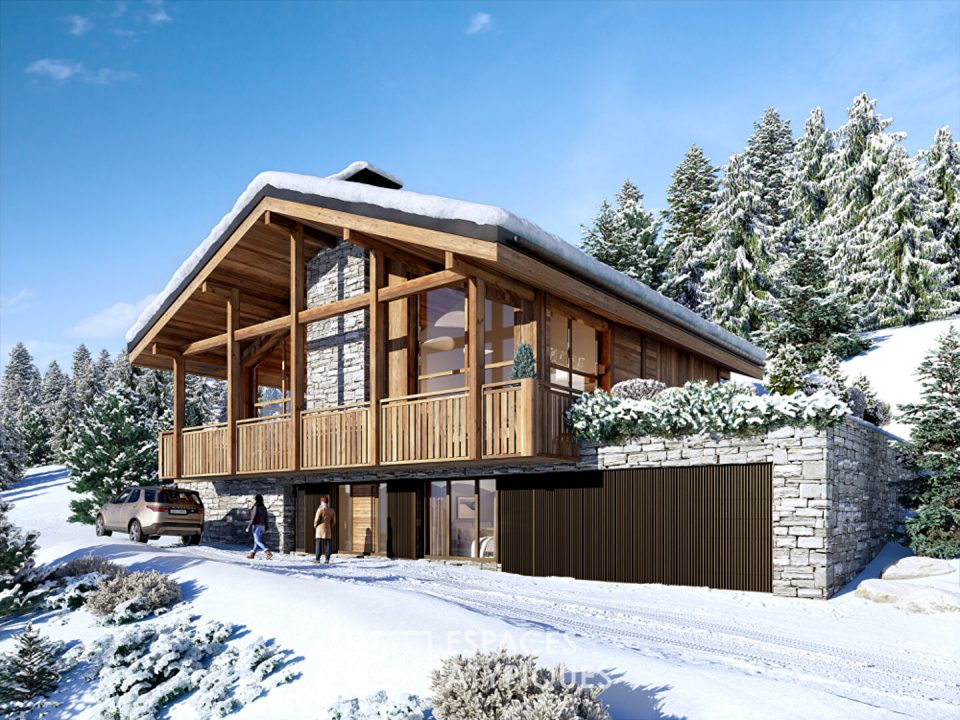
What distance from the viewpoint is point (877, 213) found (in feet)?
118

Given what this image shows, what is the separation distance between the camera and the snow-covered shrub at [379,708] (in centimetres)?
638

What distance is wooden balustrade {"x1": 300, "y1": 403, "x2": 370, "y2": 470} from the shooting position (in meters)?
16.6

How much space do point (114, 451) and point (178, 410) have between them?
8393mm

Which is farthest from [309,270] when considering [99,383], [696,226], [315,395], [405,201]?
[99,383]

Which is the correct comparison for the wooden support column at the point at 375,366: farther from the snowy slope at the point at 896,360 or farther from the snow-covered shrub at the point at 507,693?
the snowy slope at the point at 896,360

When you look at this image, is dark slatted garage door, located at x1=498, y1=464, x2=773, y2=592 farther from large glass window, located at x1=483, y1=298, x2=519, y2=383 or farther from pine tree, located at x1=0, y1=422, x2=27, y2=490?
pine tree, located at x1=0, y1=422, x2=27, y2=490

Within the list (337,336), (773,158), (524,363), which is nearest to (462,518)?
(524,363)

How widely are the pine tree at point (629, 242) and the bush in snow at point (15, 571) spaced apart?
29753 millimetres

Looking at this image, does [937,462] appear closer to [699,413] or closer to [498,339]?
[699,413]

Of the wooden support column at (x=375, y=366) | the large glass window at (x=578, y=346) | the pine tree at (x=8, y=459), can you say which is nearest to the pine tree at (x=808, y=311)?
the large glass window at (x=578, y=346)

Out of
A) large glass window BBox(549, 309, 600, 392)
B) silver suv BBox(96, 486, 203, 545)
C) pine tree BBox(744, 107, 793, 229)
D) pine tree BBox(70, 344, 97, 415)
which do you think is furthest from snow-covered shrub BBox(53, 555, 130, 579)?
pine tree BBox(70, 344, 97, 415)

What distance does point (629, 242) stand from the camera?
38625 millimetres

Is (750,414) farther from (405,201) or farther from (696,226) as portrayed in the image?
(696,226)

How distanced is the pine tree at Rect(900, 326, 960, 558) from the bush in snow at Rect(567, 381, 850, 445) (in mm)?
3951
